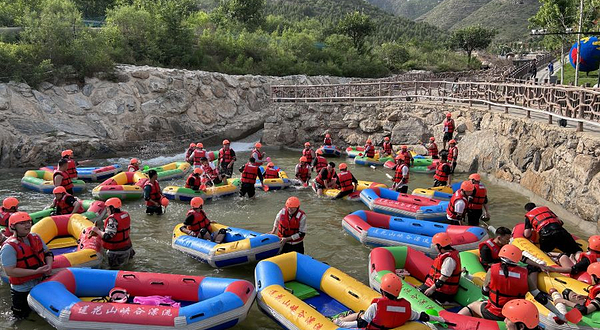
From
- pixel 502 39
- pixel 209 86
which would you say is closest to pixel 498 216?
pixel 209 86

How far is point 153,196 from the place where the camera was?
38.3 feet

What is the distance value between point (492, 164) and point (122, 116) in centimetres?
1697

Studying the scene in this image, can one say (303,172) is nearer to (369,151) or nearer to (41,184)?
(369,151)

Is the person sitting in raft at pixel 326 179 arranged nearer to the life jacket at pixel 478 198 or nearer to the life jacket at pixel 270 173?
the life jacket at pixel 270 173

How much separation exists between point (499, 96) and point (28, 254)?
18656 mm

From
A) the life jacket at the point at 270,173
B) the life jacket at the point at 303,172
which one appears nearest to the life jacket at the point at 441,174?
the life jacket at the point at 303,172

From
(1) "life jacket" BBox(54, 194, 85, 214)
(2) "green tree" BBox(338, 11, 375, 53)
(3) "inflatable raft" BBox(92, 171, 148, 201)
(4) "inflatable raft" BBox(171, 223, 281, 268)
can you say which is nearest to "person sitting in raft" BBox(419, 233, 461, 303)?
(4) "inflatable raft" BBox(171, 223, 281, 268)

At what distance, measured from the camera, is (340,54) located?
1615 inches

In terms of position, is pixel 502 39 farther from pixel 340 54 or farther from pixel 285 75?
pixel 285 75

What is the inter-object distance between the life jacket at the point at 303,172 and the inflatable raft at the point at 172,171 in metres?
4.68

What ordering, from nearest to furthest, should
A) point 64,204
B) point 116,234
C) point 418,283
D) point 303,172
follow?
point 418,283
point 116,234
point 64,204
point 303,172

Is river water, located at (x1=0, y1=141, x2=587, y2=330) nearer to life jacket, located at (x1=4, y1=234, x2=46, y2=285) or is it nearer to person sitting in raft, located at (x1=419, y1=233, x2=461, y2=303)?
life jacket, located at (x1=4, y1=234, x2=46, y2=285)

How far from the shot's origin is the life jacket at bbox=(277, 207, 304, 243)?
8.36m

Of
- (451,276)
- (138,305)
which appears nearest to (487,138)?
(451,276)
